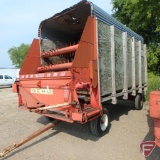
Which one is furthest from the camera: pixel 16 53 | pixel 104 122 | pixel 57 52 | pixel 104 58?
pixel 16 53

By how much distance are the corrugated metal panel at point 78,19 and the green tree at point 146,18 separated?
22.4 ft

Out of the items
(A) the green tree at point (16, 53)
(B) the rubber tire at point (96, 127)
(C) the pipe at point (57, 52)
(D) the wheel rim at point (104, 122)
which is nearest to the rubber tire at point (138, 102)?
(D) the wheel rim at point (104, 122)

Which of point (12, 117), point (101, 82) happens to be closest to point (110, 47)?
point (101, 82)

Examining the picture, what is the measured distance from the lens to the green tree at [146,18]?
39.8 ft

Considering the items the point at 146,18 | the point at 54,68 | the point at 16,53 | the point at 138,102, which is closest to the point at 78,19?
the point at 54,68

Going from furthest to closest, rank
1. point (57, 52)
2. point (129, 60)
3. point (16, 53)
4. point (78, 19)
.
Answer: point (16, 53) → point (129, 60) → point (78, 19) → point (57, 52)

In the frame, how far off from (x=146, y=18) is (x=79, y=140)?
39.1 ft

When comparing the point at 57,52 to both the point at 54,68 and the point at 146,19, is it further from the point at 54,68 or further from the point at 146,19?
the point at 146,19

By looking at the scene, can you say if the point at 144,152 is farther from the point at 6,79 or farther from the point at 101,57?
the point at 6,79

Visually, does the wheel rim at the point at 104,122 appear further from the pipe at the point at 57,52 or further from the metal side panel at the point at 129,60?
the pipe at the point at 57,52

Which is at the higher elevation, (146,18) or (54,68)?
(146,18)

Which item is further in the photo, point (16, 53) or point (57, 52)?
point (16, 53)

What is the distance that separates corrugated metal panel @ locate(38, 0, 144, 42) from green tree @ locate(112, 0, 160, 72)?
682cm

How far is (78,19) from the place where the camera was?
551 cm
